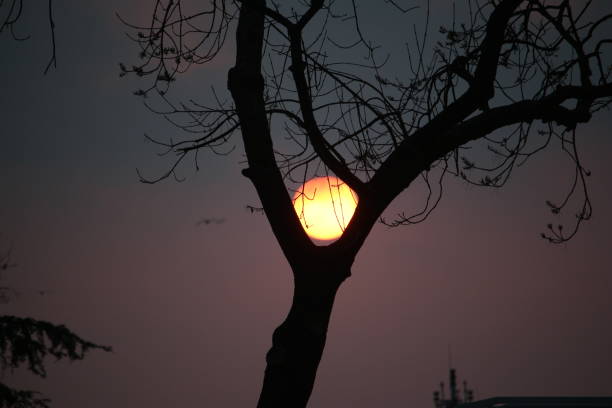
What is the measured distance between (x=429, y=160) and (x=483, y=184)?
1107mm

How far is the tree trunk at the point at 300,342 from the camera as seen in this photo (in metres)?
3.27

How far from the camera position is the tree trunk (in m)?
3.27

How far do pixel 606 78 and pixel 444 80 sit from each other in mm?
1055

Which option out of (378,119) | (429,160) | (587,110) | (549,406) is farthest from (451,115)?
(549,406)

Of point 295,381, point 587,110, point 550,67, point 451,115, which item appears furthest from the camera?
point 550,67

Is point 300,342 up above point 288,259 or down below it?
below

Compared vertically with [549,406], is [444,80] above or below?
below

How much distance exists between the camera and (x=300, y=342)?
335cm

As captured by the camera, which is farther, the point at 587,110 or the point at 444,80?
the point at 444,80

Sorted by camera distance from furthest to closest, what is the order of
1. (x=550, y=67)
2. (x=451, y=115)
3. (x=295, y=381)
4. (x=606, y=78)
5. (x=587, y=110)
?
(x=550, y=67) → (x=606, y=78) → (x=587, y=110) → (x=451, y=115) → (x=295, y=381)

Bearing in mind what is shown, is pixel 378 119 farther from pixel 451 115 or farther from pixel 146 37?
pixel 146 37

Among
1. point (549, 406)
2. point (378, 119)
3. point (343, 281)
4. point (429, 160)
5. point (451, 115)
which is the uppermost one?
point (549, 406)

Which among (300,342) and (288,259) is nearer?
(300,342)

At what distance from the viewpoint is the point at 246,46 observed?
3939mm
